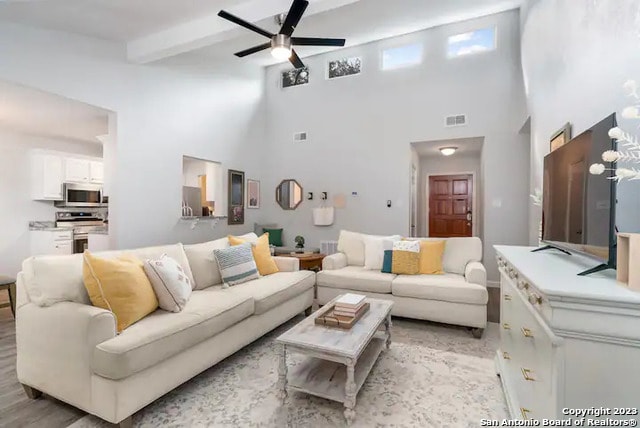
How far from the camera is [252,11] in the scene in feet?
10.6

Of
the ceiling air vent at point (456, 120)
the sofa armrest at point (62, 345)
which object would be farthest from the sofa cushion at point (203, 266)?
the ceiling air vent at point (456, 120)

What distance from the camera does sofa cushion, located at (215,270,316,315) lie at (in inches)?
104

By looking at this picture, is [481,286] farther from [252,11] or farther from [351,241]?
[252,11]

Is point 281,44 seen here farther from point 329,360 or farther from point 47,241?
point 47,241

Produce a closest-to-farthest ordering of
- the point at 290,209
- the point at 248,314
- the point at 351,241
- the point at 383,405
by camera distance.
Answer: the point at 383,405
the point at 248,314
the point at 351,241
the point at 290,209

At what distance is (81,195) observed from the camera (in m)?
5.76

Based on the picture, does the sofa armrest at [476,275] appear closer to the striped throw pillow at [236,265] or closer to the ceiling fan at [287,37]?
the striped throw pillow at [236,265]

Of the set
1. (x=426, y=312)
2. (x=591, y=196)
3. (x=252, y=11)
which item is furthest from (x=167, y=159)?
(x=591, y=196)

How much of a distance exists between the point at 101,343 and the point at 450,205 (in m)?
6.86

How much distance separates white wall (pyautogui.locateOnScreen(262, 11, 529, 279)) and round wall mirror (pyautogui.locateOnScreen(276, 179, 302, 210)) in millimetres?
128

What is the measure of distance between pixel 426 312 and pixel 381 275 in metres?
0.59

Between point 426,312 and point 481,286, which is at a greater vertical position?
point 481,286

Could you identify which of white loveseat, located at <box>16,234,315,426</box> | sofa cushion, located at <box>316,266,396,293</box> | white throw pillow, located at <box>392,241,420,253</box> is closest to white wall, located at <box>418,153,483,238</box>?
white throw pillow, located at <box>392,241,420,253</box>

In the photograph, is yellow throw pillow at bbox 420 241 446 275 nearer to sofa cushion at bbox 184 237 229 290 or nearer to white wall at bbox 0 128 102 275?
sofa cushion at bbox 184 237 229 290
